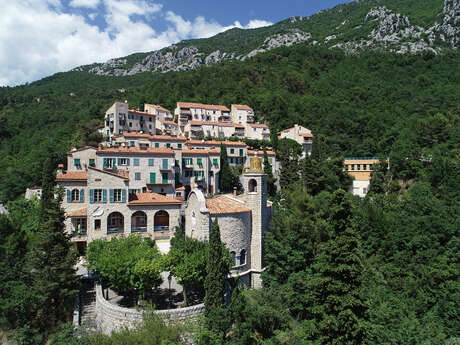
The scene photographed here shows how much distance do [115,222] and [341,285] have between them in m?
21.7

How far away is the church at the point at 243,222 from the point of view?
24.8m

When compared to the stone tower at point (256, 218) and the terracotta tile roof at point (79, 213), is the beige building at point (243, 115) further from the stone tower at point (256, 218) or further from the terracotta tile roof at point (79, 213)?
the terracotta tile roof at point (79, 213)

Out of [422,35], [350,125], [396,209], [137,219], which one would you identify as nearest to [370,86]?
[350,125]

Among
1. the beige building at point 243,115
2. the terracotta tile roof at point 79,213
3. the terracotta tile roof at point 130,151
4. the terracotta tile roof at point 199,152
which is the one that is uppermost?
the beige building at point 243,115

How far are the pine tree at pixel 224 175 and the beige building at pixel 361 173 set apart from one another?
24.4 metres

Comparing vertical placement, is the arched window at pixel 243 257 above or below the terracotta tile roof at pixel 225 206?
below

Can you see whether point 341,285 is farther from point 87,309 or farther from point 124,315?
point 87,309

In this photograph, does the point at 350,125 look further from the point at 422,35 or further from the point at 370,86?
the point at 422,35

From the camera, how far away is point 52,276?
21047 mm

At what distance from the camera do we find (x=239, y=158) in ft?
193

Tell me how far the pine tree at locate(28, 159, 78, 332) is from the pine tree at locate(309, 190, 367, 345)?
56.9 ft

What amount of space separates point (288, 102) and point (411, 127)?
35592mm

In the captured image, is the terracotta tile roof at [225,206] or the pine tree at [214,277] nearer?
the pine tree at [214,277]

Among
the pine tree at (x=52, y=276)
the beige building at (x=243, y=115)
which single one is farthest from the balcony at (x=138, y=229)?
the beige building at (x=243, y=115)
